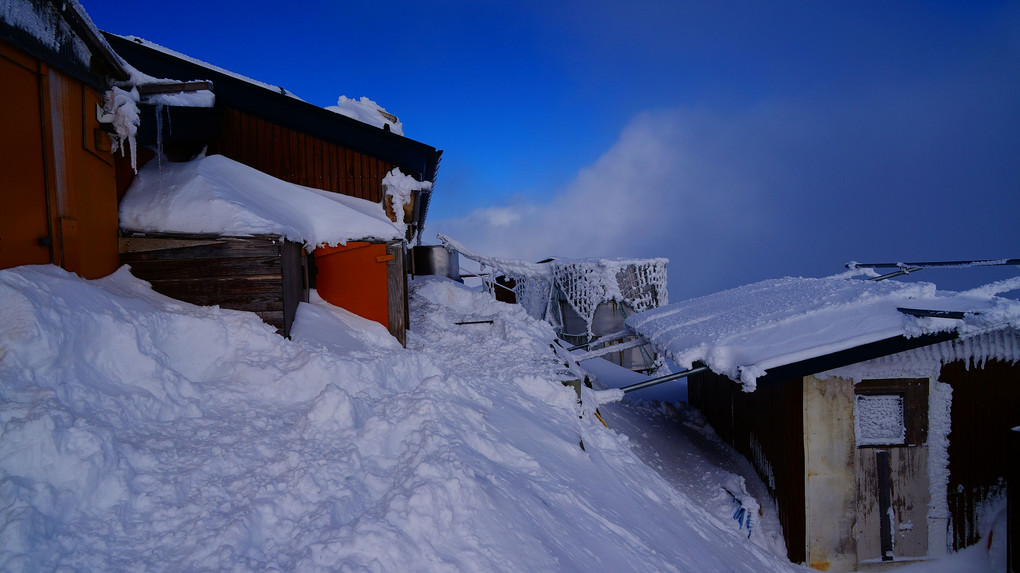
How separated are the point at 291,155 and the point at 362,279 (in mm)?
3509

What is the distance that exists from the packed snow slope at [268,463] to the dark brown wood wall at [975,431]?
10.7ft

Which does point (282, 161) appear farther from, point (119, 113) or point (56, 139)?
point (56, 139)

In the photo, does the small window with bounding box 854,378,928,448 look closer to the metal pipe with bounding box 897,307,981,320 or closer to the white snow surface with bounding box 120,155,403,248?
the metal pipe with bounding box 897,307,981,320

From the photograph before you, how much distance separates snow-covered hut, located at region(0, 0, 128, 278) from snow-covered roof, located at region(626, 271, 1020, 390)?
6795 millimetres

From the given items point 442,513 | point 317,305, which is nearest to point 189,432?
point 442,513

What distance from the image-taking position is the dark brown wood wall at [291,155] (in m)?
9.36

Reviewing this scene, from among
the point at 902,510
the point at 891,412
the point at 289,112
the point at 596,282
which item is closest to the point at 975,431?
the point at 891,412

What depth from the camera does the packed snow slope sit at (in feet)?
7.47

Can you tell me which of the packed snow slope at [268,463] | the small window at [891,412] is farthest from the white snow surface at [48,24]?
the small window at [891,412]

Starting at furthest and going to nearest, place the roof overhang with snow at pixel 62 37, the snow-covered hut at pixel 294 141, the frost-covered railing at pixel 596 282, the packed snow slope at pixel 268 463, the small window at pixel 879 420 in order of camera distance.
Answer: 1. the frost-covered railing at pixel 596 282
2. the snow-covered hut at pixel 294 141
3. the small window at pixel 879 420
4. the roof overhang with snow at pixel 62 37
5. the packed snow slope at pixel 268 463

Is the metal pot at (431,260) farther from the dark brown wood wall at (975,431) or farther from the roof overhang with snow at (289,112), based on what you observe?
the dark brown wood wall at (975,431)

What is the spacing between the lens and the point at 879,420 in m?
6.50

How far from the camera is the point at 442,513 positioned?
255cm

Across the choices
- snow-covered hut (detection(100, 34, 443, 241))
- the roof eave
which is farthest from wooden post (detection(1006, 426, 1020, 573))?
snow-covered hut (detection(100, 34, 443, 241))
